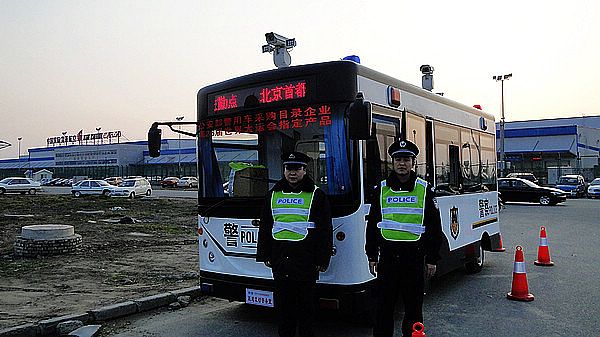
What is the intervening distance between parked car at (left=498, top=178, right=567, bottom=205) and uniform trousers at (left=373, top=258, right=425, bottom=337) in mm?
26784

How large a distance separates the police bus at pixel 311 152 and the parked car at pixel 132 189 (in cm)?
3568

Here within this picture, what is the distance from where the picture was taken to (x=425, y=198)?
4871 mm

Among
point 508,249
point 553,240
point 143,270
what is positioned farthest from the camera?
point 553,240

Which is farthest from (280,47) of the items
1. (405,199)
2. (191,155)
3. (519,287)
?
(191,155)

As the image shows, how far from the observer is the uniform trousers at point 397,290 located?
485 centimetres

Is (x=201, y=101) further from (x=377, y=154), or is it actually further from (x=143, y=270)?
(x=143, y=270)

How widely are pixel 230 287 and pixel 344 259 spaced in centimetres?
149

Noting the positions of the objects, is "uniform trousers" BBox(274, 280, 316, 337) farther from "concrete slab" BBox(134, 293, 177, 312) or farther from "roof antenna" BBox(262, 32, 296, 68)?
"roof antenna" BBox(262, 32, 296, 68)

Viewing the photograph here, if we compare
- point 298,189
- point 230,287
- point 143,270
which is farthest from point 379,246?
point 143,270

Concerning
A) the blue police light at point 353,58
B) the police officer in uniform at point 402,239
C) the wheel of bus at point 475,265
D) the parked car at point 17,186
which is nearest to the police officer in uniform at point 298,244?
the police officer in uniform at point 402,239

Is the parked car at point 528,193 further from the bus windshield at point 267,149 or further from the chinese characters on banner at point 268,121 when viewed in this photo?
the chinese characters on banner at point 268,121

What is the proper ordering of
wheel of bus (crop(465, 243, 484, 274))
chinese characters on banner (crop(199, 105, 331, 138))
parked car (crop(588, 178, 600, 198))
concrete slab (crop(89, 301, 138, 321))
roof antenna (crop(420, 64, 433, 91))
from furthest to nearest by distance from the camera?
1. parked car (crop(588, 178, 600, 198))
2. wheel of bus (crop(465, 243, 484, 274))
3. roof antenna (crop(420, 64, 433, 91))
4. concrete slab (crop(89, 301, 138, 321))
5. chinese characters on banner (crop(199, 105, 331, 138))

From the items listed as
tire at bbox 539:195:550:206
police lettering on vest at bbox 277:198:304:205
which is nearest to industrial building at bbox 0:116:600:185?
police lettering on vest at bbox 277:198:304:205

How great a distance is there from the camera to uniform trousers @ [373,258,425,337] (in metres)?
4.85
